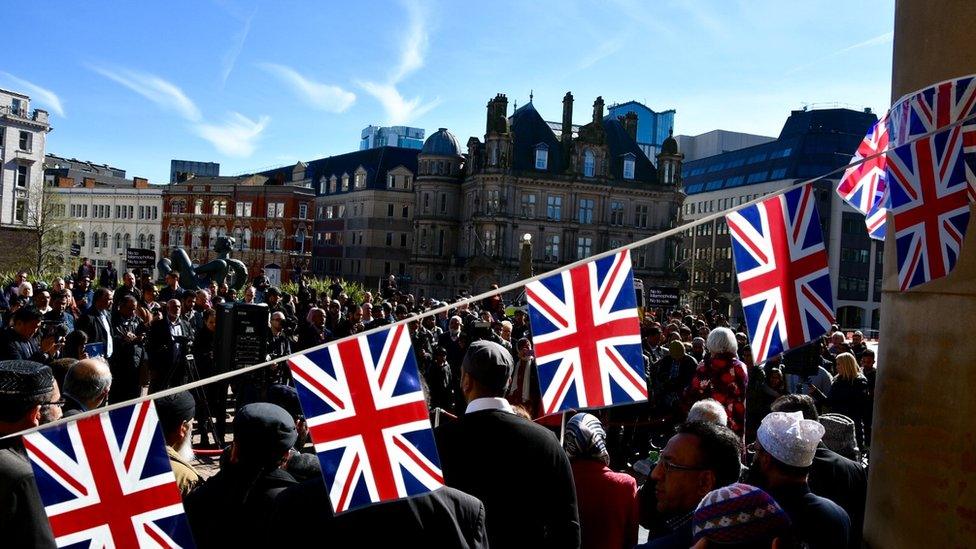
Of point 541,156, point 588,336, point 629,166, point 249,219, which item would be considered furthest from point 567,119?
point 588,336

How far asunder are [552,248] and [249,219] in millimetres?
32238

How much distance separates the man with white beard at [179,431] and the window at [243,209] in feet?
268

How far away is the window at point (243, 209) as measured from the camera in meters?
82.8

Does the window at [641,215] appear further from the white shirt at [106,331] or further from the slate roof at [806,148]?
the white shirt at [106,331]

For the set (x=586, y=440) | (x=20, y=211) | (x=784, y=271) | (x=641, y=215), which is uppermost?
(x=641, y=215)

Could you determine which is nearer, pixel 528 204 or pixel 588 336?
pixel 588 336

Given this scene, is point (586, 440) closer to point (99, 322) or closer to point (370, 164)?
point (99, 322)

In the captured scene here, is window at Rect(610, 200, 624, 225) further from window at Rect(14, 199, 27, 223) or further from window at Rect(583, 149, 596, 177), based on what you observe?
window at Rect(14, 199, 27, 223)

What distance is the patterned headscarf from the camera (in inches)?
182

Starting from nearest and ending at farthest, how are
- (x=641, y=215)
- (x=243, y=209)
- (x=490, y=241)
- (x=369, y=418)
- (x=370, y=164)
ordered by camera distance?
(x=369, y=418), (x=490, y=241), (x=641, y=215), (x=243, y=209), (x=370, y=164)

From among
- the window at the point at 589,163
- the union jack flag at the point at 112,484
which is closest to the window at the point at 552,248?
the window at the point at 589,163

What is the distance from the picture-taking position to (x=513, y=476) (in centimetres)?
401

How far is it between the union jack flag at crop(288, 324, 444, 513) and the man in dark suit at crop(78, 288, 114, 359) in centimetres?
782

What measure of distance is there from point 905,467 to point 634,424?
20.5ft
